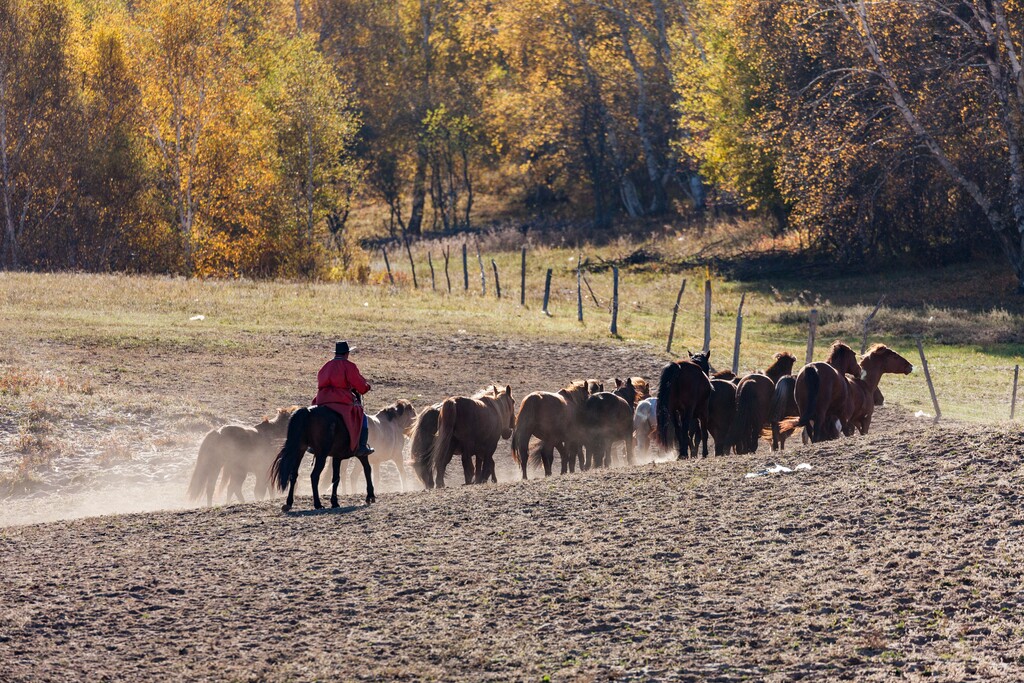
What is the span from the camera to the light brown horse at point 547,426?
17.6 meters

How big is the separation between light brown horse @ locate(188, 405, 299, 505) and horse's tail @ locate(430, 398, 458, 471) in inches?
74.2

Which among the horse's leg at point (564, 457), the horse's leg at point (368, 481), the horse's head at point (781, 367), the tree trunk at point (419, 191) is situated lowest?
the horse's leg at point (564, 457)

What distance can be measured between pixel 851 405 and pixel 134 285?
22.1 meters

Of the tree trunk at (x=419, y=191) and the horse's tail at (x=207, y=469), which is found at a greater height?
the tree trunk at (x=419, y=191)

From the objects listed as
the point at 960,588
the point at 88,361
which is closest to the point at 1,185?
the point at 88,361

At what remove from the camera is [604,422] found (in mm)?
18031

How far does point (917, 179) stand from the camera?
42812 mm

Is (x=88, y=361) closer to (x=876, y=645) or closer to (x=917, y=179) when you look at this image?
(x=876, y=645)

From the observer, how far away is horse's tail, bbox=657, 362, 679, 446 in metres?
16.9

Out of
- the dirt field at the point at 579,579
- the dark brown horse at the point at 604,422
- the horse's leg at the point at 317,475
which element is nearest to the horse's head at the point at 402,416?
the dark brown horse at the point at 604,422

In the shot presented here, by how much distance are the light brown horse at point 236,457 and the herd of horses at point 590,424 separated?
0.04ft

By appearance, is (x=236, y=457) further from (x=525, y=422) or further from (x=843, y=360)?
(x=843, y=360)

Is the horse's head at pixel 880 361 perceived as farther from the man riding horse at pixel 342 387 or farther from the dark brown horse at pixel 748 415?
the man riding horse at pixel 342 387

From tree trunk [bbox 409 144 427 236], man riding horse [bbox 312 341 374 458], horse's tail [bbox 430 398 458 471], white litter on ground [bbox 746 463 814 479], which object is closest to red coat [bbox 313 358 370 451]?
man riding horse [bbox 312 341 374 458]
